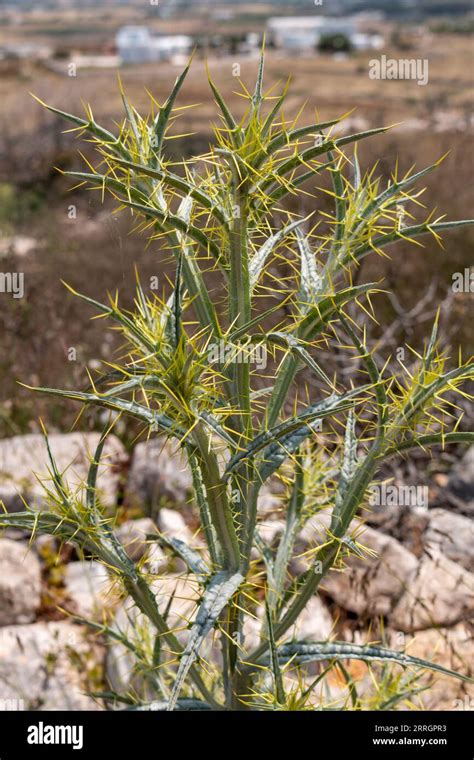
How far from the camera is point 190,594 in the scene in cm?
284

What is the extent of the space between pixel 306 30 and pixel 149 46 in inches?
161

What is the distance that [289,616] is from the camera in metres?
1.60

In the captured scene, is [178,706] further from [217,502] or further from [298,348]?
[298,348]

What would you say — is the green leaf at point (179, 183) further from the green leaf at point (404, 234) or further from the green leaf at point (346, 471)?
the green leaf at point (346, 471)

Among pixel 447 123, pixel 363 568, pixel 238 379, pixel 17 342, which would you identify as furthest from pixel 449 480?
pixel 447 123

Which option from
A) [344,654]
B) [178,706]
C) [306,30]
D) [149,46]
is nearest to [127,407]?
[344,654]

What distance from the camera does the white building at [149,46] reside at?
14500 millimetres

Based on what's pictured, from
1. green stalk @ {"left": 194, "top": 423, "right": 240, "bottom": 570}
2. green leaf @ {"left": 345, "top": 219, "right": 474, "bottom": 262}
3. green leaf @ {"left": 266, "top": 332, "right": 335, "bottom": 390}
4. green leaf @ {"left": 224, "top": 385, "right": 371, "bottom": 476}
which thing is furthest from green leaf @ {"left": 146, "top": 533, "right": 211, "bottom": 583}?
green leaf @ {"left": 345, "top": 219, "right": 474, "bottom": 262}

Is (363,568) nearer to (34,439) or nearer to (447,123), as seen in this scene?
(34,439)

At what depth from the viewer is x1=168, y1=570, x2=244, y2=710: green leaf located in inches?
46.3

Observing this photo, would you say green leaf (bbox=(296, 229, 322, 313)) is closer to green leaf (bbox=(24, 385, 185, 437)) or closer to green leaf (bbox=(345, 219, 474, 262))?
green leaf (bbox=(345, 219, 474, 262))

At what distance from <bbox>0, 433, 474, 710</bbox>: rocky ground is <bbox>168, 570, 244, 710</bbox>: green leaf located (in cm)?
83

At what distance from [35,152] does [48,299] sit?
6.14 metres
